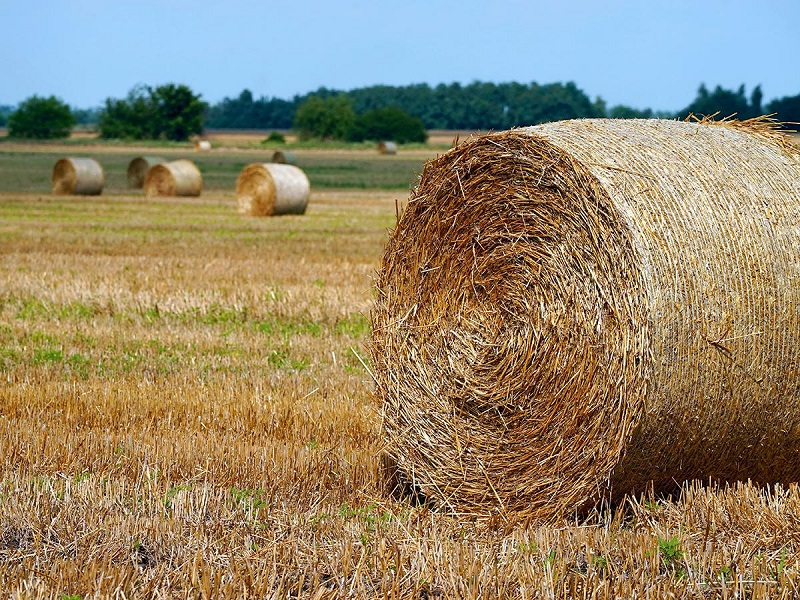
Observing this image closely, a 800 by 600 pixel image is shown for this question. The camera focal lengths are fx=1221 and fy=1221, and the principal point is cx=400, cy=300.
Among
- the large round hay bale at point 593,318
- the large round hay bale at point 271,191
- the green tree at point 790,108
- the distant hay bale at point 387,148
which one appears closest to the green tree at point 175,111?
the distant hay bale at point 387,148

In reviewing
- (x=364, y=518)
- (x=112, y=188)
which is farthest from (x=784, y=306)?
(x=112, y=188)

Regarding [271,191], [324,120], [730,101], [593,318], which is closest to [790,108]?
[730,101]

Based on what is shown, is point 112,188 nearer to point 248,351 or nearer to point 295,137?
point 248,351

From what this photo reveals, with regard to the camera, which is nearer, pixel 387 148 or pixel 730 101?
pixel 387 148

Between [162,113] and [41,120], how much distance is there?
996 cm

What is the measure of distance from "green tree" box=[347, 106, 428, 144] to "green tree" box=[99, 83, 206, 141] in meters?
14.1

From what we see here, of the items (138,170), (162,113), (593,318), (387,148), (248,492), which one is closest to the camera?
(593,318)

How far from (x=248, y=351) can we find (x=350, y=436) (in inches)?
121

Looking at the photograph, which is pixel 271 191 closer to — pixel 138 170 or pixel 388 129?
pixel 138 170

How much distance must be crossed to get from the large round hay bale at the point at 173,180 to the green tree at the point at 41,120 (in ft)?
214

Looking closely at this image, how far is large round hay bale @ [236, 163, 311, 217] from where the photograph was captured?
1011 inches

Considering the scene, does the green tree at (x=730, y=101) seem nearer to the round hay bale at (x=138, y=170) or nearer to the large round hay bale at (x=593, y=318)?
the round hay bale at (x=138, y=170)

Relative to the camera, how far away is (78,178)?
31.0 metres

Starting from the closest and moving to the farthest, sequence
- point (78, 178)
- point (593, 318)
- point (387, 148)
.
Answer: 1. point (593, 318)
2. point (78, 178)
3. point (387, 148)
